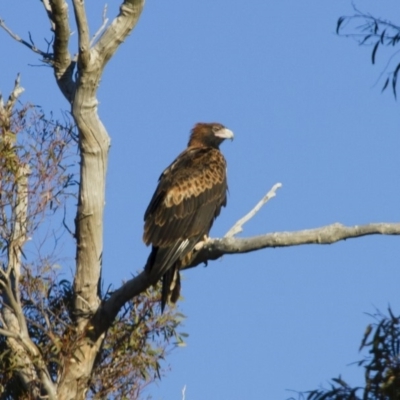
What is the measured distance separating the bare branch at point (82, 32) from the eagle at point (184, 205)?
1.10 meters

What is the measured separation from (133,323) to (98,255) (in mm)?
576

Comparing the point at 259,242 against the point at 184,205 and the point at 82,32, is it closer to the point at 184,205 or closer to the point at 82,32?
the point at 184,205

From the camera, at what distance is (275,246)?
789 centimetres

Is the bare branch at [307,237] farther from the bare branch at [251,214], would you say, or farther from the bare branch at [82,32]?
the bare branch at [82,32]

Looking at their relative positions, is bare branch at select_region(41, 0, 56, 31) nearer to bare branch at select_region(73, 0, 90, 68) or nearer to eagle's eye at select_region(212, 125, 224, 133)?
bare branch at select_region(73, 0, 90, 68)

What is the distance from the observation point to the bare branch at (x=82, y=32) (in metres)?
8.74

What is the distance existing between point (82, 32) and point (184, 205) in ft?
4.48

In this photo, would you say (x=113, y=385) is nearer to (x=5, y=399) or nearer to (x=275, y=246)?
(x=5, y=399)

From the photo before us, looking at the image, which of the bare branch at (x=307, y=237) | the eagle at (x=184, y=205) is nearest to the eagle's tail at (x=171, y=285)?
the eagle at (x=184, y=205)

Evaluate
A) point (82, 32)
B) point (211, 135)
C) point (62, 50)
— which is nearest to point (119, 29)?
point (82, 32)

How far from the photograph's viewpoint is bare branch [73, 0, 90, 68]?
8.74 m

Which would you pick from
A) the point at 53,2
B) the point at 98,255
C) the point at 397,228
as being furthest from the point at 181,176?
the point at 397,228

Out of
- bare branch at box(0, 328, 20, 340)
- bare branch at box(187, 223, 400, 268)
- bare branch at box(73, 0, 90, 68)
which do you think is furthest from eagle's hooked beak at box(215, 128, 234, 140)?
bare branch at box(0, 328, 20, 340)

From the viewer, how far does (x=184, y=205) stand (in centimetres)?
921
